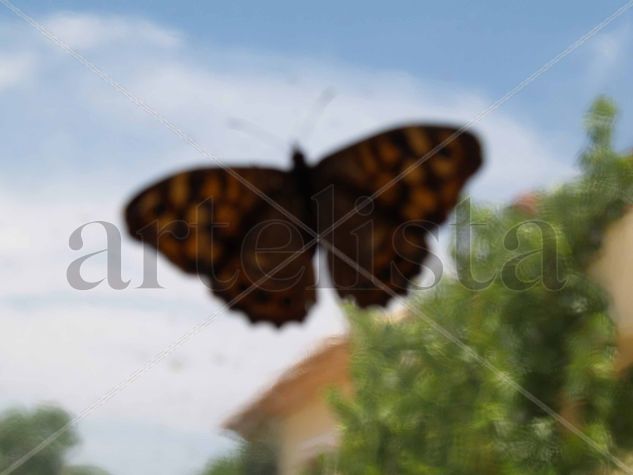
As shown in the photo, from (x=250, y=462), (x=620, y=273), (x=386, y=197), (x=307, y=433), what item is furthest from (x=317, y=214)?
(x=620, y=273)

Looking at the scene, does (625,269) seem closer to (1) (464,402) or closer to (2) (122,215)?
(1) (464,402)

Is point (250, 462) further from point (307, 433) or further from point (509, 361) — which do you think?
point (509, 361)

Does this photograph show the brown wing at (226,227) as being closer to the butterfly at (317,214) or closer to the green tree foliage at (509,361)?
the butterfly at (317,214)

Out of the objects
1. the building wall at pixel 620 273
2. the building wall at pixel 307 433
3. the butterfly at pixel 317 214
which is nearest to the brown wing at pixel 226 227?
the butterfly at pixel 317 214

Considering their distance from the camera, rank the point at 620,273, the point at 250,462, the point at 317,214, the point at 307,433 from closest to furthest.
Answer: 1. the point at 317,214
2. the point at 250,462
3. the point at 307,433
4. the point at 620,273

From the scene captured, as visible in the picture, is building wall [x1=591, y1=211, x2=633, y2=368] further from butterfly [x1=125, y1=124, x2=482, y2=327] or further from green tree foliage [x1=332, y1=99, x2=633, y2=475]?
butterfly [x1=125, y1=124, x2=482, y2=327]

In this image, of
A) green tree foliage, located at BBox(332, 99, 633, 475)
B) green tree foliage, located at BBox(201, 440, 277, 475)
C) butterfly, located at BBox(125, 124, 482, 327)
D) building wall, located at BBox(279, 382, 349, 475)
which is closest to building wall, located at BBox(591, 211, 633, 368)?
green tree foliage, located at BBox(332, 99, 633, 475)

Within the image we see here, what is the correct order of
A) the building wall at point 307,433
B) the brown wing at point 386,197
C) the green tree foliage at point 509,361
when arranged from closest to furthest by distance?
the brown wing at point 386,197 < the building wall at point 307,433 < the green tree foliage at point 509,361
